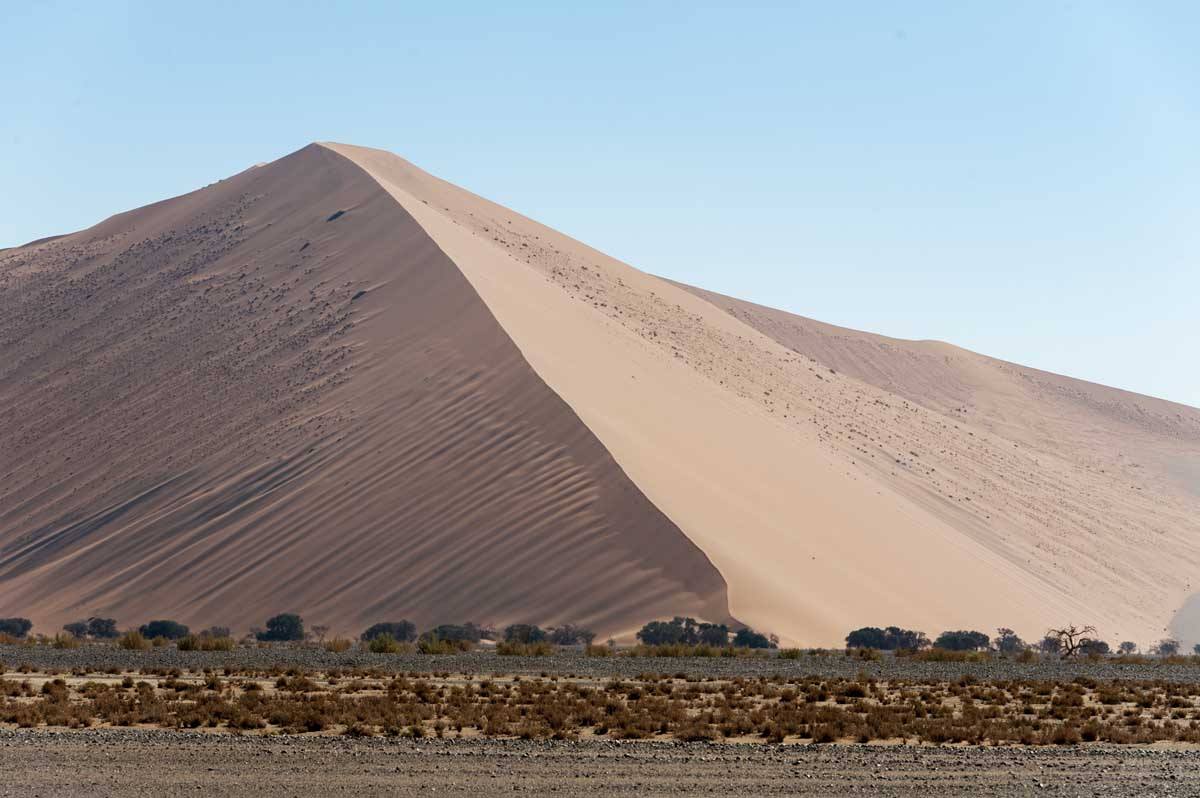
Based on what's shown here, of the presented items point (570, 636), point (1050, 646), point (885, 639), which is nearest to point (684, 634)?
point (570, 636)

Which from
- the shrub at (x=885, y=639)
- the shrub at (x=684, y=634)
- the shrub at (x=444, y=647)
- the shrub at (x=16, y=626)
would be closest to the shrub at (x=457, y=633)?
the shrub at (x=444, y=647)

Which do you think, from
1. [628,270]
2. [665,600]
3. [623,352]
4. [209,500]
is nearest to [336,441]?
[209,500]

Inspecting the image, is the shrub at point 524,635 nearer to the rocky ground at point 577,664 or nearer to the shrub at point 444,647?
the shrub at point 444,647

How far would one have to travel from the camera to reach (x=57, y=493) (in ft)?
174

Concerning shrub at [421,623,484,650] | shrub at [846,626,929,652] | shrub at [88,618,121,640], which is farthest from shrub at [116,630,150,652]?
shrub at [846,626,929,652]

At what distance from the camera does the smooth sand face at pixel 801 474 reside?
1613 inches

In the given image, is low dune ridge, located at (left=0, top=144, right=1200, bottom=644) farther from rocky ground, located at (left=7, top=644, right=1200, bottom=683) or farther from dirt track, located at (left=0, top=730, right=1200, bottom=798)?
dirt track, located at (left=0, top=730, right=1200, bottom=798)

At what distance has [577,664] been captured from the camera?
26359mm

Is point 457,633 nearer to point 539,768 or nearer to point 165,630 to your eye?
point 165,630

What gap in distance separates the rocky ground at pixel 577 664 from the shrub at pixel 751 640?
3.25 metres

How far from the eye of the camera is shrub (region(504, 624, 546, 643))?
34.2 meters

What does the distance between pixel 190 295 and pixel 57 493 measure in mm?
16050

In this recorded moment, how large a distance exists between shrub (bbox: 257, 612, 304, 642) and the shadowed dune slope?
1524 mm

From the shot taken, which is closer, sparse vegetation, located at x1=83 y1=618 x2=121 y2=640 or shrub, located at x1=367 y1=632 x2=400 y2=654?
shrub, located at x1=367 y1=632 x2=400 y2=654
